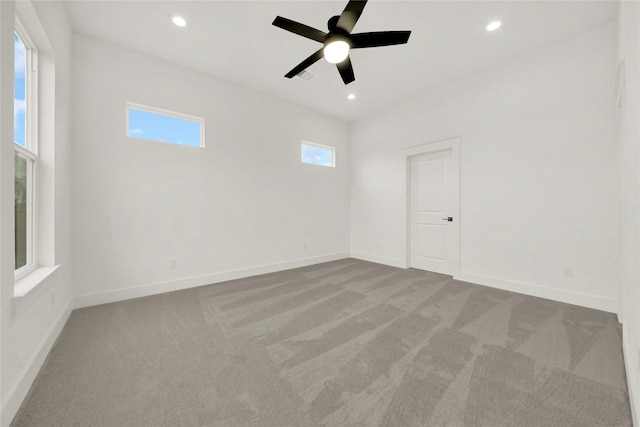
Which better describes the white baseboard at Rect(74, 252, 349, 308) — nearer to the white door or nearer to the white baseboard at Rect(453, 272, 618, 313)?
the white door

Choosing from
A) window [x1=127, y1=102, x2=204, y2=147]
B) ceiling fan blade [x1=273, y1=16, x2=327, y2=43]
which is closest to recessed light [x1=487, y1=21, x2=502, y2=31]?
ceiling fan blade [x1=273, y1=16, x2=327, y2=43]

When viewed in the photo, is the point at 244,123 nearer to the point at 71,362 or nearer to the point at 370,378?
the point at 71,362

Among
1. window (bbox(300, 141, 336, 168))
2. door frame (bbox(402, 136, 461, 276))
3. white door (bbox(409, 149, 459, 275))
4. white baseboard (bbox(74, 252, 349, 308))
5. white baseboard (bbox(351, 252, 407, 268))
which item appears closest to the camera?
white baseboard (bbox(74, 252, 349, 308))

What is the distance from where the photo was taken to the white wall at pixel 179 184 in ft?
9.37

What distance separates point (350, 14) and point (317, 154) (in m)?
3.49

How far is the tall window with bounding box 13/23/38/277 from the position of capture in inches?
71.7

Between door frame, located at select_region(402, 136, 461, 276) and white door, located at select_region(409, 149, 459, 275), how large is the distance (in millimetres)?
16

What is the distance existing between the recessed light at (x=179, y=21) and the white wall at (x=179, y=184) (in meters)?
0.87

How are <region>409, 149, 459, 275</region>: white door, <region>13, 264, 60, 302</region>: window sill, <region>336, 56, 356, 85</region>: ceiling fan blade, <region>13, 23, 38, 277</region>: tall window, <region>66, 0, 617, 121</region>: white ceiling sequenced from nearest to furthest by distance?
<region>13, 264, 60, 302</region>: window sill, <region>13, 23, 38, 277</region>: tall window, <region>336, 56, 356, 85</region>: ceiling fan blade, <region>66, 0, 617, 121</region>: white ceiling, <region>409, 149, 459, 275</region>: white door

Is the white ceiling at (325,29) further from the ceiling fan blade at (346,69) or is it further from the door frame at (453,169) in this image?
the door frame at (453,169)

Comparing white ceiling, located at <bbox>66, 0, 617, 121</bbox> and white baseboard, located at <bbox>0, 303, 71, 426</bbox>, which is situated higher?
white ceiling, located at <bbox>66, 0, 617, 121</bbox>

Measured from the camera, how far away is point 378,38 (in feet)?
6.59

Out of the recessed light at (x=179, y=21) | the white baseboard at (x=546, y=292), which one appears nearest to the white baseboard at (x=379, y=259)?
the white baseboard at (x=546, y=292)

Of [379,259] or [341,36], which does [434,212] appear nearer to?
[379,259]
